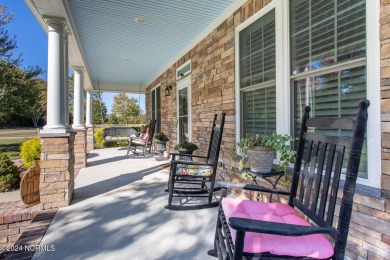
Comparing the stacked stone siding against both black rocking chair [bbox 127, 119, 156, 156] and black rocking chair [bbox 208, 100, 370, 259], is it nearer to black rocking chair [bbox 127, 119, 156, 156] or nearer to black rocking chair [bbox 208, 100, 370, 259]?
black rocking chair [bbox 208, 100, 370, 259]

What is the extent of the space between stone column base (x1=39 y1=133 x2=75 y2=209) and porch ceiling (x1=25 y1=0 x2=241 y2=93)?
60.8 inches

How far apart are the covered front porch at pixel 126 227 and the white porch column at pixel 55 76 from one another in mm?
1071

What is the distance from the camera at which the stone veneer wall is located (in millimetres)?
1531

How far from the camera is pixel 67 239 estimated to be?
2.10 metres

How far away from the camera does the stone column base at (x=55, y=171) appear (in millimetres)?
2803

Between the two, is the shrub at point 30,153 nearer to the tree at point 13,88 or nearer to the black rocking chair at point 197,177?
the black rocking chair at point 197,177

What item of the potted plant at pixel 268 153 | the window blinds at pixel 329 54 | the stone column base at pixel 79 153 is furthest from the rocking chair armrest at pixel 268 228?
the stone column base at pixel 79 153

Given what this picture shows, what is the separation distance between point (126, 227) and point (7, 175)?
2481 millimetres

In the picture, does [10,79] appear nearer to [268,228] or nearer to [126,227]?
[126,227]

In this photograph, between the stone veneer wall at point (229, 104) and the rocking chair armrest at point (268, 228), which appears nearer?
the rocking chair armrest at point (268, 228)

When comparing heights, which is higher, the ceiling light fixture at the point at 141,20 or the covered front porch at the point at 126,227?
the ceiling light fixture at the point at 141,20

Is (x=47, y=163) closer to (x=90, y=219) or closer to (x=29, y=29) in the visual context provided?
(x=90, y=219)

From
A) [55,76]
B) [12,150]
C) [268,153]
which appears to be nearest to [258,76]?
[268,153]

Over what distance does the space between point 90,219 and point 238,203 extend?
1.71m
